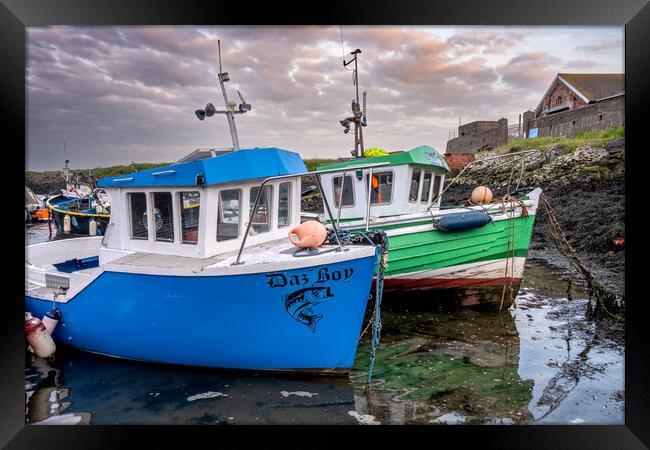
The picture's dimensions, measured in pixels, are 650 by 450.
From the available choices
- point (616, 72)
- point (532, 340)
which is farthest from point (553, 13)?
point (532, 340)

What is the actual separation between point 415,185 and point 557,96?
2.87 m

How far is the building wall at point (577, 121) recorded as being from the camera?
23.4ft

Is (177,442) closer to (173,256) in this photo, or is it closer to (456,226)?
(173,256)

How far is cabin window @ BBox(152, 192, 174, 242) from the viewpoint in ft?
14.5

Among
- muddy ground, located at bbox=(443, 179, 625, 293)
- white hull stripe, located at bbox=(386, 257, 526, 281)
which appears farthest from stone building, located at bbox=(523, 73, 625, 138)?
white hull stripe, located at bbox=(386, 257, 526, 281)

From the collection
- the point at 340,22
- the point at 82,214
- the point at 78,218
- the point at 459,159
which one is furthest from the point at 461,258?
the point at 78,218

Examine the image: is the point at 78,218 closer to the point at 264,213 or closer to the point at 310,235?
the point at 264,213

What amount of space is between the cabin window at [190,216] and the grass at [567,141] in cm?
682

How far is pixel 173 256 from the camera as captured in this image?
14.3 feet

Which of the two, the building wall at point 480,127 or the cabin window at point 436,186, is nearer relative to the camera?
the cabin window at point 436,186

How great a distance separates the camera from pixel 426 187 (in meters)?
7.27

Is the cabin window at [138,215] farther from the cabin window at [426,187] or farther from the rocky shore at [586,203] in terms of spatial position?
the rocky shore at [586,203]

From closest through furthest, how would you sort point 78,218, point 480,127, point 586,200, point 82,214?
point 586,200 → point 480,127 → point 82,214 → point 78,218

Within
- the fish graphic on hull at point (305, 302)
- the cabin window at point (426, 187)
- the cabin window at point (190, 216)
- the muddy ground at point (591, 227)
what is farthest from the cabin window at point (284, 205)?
the muddy ground at point (591, 227)
